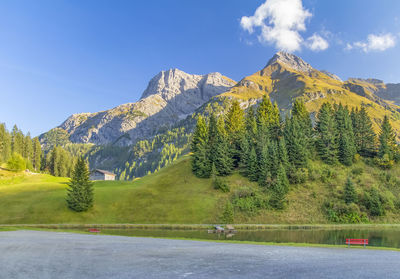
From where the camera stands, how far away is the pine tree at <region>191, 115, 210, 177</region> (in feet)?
297

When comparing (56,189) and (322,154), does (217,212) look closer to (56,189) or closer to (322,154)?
(322,154)

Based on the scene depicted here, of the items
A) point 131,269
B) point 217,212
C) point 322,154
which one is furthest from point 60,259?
point 322,154

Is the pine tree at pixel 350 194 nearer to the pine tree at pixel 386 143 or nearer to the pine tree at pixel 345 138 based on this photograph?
the pine tree at pixel 345 138

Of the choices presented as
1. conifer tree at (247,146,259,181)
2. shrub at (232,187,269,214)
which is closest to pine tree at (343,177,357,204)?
shrub at (232,187,269,214)

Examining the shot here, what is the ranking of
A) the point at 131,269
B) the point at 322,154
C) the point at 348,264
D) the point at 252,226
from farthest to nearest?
the point at 322,154, the point at 252,226, the point at 348,264, the point at 131,269

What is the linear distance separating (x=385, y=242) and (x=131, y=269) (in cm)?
3646

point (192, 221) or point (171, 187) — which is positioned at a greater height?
point (171, 187)

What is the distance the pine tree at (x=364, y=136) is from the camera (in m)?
95.6

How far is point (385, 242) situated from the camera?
37406 mm

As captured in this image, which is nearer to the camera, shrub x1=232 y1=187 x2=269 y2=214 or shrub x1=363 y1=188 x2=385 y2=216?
shrub x1=363 y1=188 x2=385 y2=216

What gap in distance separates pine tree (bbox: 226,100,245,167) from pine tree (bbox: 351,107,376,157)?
4040 centimetres

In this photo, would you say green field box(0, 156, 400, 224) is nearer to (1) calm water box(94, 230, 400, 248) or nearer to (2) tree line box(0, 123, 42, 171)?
(1) calm water box(94, 230, 400, 248)

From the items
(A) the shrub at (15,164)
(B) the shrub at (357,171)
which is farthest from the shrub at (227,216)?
(A) the shrub at (15,164)

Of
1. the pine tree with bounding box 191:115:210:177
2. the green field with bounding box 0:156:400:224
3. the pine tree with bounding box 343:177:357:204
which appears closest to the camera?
the green field with bounding box 0:156:400:224
